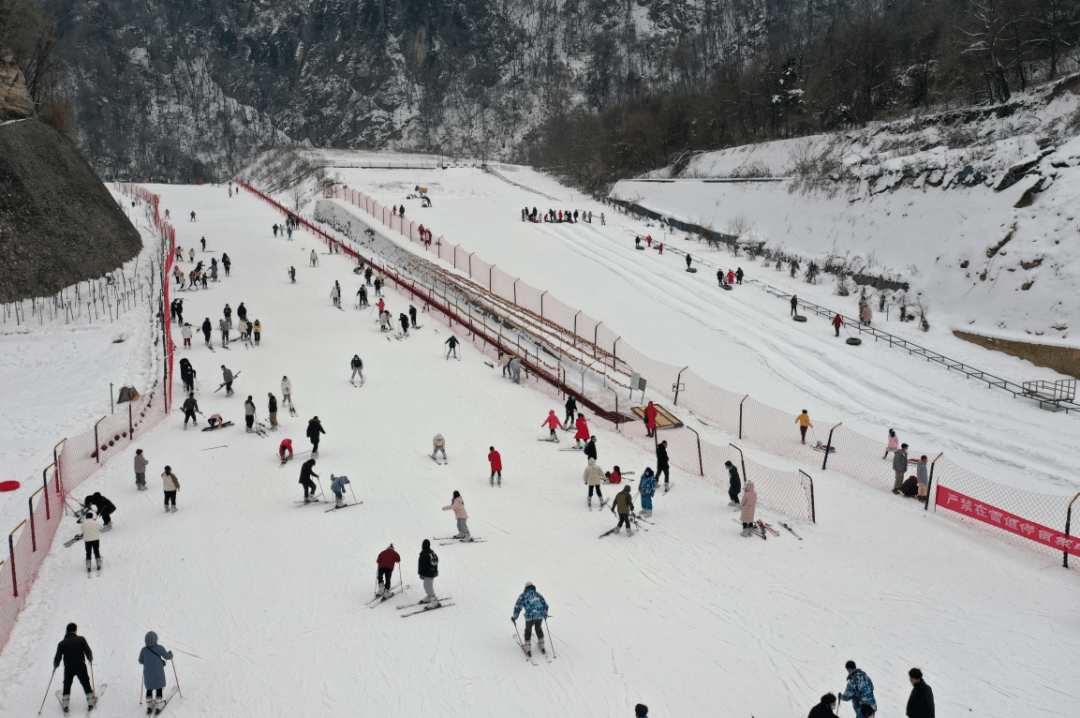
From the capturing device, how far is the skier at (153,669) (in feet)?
30.0

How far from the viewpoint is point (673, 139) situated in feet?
236

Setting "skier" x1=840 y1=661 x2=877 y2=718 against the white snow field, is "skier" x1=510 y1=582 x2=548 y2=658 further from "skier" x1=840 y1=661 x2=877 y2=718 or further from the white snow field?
"skier" x1=840 y1=661 x2=877 y2=718

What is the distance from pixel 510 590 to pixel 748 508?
5275mm

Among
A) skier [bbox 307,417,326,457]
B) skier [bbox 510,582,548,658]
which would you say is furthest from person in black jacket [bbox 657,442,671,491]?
skier [bbox 307,417,326,457]

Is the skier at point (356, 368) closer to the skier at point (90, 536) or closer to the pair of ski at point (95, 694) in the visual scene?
the skier at point (90, 536)

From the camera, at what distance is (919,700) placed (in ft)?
26.7

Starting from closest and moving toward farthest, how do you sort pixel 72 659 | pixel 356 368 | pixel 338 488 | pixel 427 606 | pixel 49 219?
1. pixel 72 659
2. pixel 427 606
3. pixel 338 488
4. pixel 356 368
5. pixel 49 219

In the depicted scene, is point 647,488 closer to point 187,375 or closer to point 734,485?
point 734,485

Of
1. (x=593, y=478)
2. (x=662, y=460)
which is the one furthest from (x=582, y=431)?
(x=593, y=478)

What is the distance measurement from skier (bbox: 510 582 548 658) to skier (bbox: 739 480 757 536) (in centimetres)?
591

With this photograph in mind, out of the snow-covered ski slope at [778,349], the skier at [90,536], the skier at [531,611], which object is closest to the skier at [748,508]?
the skier at [531,611]

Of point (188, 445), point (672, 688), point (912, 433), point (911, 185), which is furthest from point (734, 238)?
point (672, 688)

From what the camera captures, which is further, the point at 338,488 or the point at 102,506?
the point at 338,488

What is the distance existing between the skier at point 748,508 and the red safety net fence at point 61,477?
41.5ft
